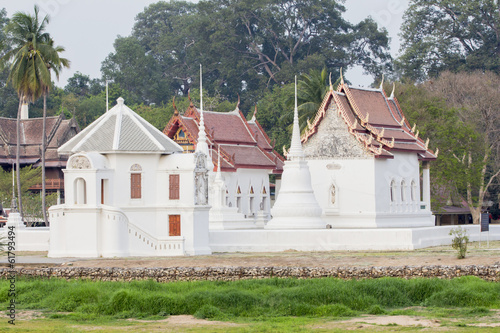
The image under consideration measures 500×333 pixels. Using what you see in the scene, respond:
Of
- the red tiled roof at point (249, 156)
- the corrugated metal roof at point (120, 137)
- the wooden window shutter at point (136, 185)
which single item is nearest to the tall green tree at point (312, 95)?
the red tiled roof at point (249, 156)

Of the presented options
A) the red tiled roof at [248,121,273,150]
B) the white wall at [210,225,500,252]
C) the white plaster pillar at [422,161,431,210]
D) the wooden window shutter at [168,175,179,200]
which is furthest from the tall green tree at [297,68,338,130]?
the wooden window shutter at [168,175,179,200]

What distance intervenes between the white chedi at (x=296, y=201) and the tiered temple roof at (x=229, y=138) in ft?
30.9

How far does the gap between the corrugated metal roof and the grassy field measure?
42.1ft

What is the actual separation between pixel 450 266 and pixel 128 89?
76.3 meters

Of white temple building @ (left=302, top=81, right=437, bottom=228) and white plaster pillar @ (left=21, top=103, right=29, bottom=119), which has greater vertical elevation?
white plaster pillar @ (left=21, top=103, right=29, bottom=119)

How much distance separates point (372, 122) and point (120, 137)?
16370 mm

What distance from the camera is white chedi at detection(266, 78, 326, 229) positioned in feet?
144

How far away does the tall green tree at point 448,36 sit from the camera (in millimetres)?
88625

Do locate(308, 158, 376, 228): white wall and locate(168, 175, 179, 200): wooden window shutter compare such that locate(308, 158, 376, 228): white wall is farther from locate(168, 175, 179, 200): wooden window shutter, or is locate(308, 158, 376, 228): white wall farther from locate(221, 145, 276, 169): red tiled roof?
locate(168, 175, 179, 200): wooden window shutter

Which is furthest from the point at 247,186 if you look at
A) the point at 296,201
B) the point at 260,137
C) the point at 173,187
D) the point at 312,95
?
the point at 173,187

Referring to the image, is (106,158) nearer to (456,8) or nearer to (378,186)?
(378,186)

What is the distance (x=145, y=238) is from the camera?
3784 centimetres

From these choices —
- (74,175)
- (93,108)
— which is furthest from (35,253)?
(93,108)

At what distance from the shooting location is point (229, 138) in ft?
193
